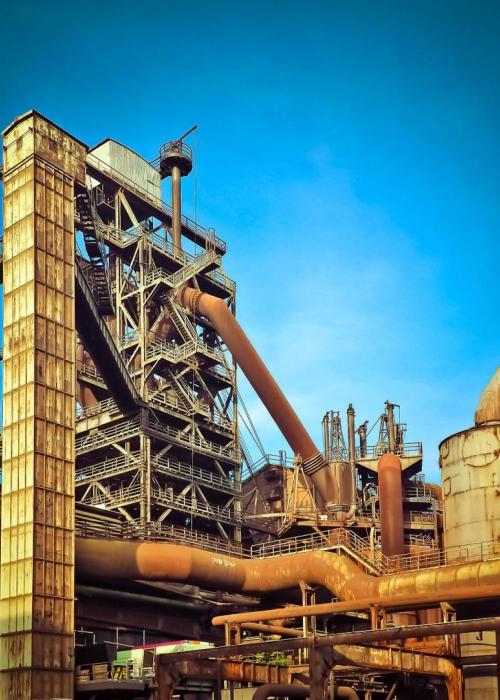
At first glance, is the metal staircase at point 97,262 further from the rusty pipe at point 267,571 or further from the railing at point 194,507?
the rusty pipe at point 267,571

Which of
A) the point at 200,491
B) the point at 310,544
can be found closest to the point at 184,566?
the point at 310,544

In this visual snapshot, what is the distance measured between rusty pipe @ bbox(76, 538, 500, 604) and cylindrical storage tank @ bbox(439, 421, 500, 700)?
413cm

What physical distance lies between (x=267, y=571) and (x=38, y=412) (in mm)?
13373

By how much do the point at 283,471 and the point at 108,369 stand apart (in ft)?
62.0

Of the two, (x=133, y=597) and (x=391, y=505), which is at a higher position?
(x=391, y=505)

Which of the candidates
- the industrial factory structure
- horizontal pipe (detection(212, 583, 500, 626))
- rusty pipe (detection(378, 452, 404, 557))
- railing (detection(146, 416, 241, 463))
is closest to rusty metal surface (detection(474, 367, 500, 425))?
the industrial factory structure

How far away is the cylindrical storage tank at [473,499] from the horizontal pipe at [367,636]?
16.8 metres

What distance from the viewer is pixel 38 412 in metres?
40.9

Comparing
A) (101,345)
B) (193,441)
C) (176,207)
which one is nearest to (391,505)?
(193,441)

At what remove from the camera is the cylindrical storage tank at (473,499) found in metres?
44.6

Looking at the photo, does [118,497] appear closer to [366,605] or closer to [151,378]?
[151,378]

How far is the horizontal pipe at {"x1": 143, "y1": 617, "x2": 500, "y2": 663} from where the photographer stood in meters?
25.9

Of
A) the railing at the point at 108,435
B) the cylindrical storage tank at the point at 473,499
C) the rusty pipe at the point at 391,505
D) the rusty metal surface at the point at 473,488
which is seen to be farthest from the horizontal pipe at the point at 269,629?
the railing at the point at 108,435

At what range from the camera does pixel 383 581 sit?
42750 mm
